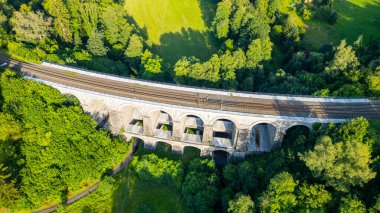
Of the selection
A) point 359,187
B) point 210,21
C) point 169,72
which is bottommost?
point 359,187

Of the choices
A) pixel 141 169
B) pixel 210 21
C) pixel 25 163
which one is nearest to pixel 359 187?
pixel 141 169

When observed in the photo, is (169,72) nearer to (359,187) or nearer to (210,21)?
(210,21)

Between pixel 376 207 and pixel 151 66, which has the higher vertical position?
pixel 151 66

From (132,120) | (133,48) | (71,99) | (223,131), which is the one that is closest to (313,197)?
(223,131)

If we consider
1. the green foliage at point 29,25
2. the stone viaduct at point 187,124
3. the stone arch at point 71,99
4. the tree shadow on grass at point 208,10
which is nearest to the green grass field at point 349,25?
the tree shadow on grass at point 208,10

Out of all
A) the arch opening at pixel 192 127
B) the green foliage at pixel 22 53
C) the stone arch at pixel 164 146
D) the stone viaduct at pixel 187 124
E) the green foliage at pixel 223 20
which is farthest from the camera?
the green foliage at pixel 223 20

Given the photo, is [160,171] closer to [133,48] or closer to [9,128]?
[9,128]

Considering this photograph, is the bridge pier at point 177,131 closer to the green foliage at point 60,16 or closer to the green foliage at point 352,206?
the green foliage at point 352,206
